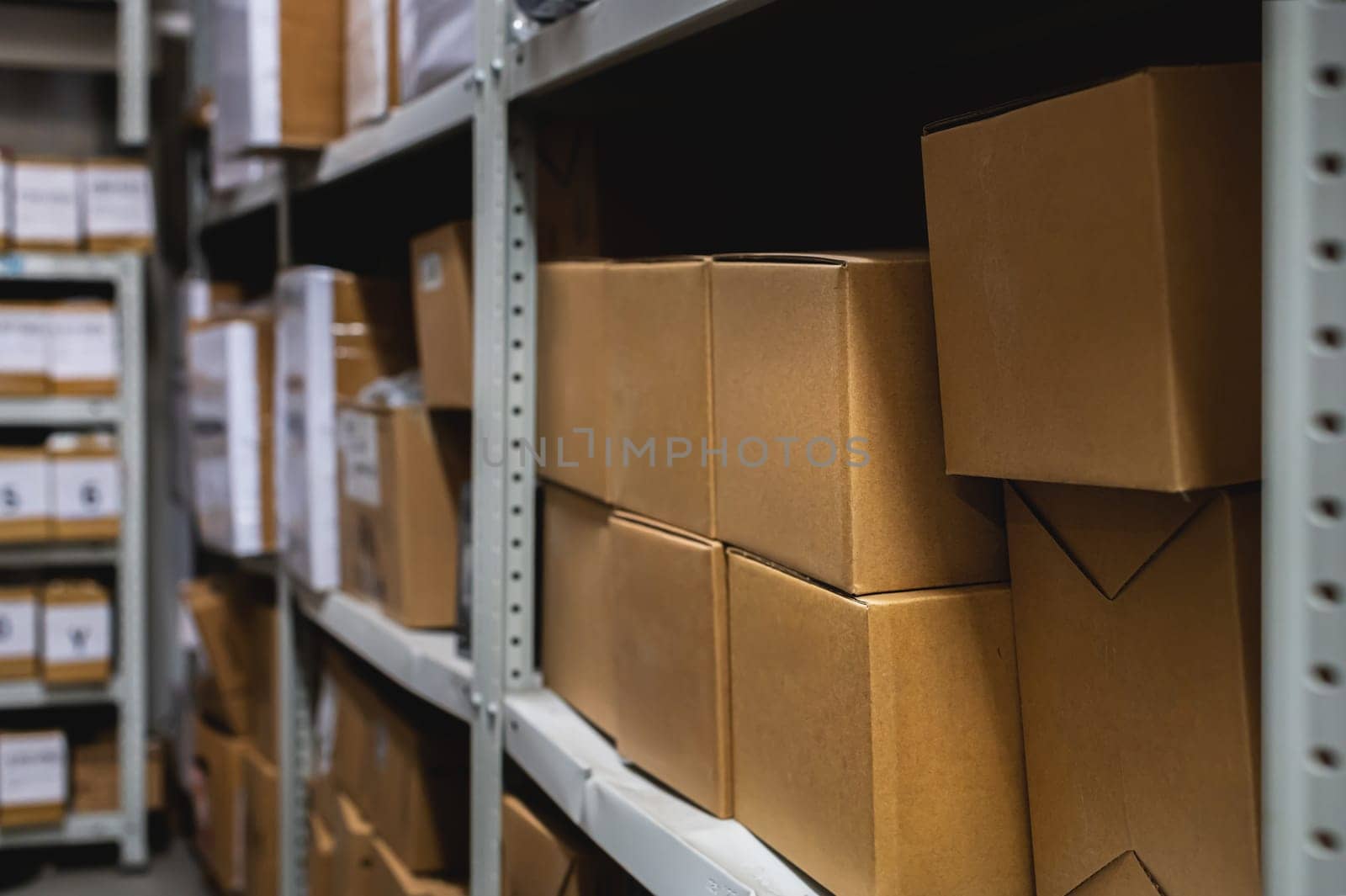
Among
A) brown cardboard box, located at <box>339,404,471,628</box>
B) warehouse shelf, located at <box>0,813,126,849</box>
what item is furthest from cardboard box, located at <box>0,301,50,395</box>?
brown cardboard box, located at <box>339,404,471,628</box>

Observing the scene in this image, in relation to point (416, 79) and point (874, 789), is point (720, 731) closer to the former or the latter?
point (874, 789)

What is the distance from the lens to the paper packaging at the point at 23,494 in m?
2.39

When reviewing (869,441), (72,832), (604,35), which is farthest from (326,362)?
(72,832)

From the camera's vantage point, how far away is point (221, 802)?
7.51 ft

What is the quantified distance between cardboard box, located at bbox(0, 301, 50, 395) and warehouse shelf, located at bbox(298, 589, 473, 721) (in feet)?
3.92

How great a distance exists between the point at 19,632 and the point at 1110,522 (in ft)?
8.07

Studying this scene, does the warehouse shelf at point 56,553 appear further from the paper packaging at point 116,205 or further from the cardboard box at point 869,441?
the cardboard box at point 869,441

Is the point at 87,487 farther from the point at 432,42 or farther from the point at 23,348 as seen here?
the point at 432,42

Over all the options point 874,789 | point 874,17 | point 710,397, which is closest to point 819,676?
point 874,789

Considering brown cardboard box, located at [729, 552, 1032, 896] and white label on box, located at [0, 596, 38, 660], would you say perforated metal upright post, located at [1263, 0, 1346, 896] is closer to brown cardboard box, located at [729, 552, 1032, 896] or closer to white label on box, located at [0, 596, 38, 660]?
brown cardboard box, located at [729, 552, 1032, 896]

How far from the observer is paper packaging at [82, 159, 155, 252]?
2498 mm

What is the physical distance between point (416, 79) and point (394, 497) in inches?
19.3

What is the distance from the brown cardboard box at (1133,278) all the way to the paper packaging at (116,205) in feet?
7.84

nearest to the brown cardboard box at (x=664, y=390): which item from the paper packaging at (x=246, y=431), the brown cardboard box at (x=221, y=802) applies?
the paper packaging at (x=246, y=431)
